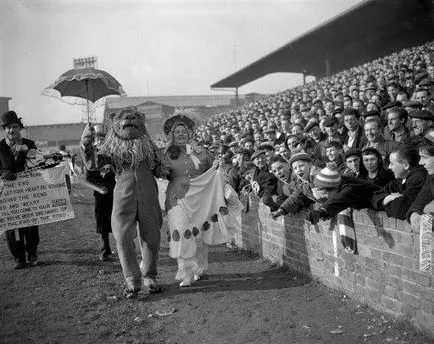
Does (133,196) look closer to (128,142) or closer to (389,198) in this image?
(128,142)

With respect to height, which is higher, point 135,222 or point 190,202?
point 190,202

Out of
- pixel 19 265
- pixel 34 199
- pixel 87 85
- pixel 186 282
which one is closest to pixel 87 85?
pixel 87 85

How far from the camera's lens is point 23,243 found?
657 centimetres

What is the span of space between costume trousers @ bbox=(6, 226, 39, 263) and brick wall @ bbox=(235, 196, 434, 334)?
3627 mm

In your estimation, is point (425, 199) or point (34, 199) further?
point (34, 199)

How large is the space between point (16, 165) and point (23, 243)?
3.76 ft

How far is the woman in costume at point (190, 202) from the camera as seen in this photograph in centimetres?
530

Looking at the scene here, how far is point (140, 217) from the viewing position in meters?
5.09

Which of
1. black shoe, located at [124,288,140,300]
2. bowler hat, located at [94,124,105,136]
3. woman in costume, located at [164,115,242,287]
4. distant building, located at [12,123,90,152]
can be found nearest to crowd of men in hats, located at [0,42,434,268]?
woman in costume, located at [164,115,242,287]

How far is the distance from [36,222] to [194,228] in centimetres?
268

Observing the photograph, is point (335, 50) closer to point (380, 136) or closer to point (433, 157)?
point (380, 136)

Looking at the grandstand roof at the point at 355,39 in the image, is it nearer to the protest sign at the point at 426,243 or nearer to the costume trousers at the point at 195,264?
the costume trousers at the point at 195,264

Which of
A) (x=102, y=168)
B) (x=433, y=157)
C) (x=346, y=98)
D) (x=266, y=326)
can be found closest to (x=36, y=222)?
(x=102, y=168)

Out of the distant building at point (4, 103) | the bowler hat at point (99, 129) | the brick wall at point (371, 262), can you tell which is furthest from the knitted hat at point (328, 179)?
the distant building at point (4, 103)
